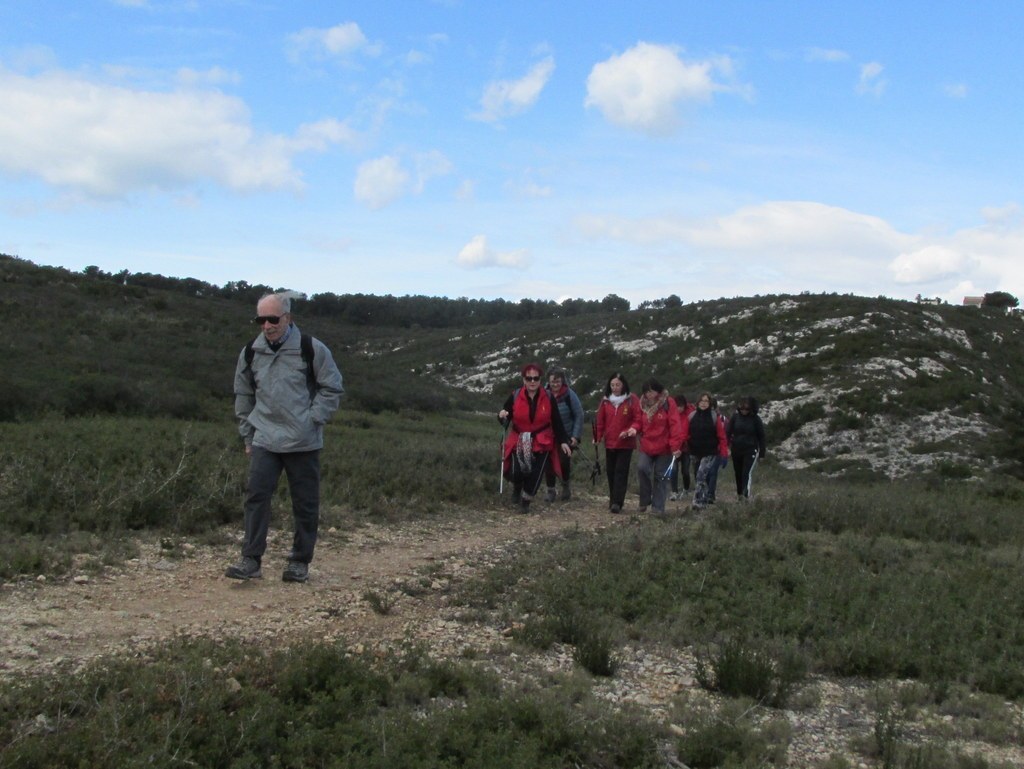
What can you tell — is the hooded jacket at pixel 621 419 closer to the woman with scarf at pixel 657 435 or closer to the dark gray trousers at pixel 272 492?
the woman with scarf at pixel 657 435

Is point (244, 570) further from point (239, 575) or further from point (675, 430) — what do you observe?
point (675, 430)

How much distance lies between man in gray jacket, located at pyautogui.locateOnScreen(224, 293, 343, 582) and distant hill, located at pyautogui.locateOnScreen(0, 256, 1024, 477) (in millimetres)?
10578

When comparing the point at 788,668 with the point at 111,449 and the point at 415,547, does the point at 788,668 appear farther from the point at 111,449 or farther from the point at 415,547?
the point at 111,449

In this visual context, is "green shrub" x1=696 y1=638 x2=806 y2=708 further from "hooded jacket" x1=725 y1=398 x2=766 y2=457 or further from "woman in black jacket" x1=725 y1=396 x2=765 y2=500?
"hooded jacket" x1=725 y1=398 x2=766 y2=457

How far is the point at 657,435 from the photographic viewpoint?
12414 mm

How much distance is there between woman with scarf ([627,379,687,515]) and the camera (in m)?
12.3

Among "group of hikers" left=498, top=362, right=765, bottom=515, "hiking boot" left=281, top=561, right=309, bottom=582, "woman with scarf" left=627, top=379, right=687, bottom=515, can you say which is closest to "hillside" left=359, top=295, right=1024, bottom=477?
"woman with scarf" left=627, top=379, right=687, bottom=515

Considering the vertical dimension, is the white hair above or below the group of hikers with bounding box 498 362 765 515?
above

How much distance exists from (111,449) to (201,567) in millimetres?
4734

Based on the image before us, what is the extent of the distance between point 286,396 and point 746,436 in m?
9.17

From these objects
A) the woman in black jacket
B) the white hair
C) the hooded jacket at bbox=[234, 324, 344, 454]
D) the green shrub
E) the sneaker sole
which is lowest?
the green shrub

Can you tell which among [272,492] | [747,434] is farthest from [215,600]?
[747,434]

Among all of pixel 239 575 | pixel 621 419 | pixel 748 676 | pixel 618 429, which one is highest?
pixel 621 419

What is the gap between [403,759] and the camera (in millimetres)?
3998
